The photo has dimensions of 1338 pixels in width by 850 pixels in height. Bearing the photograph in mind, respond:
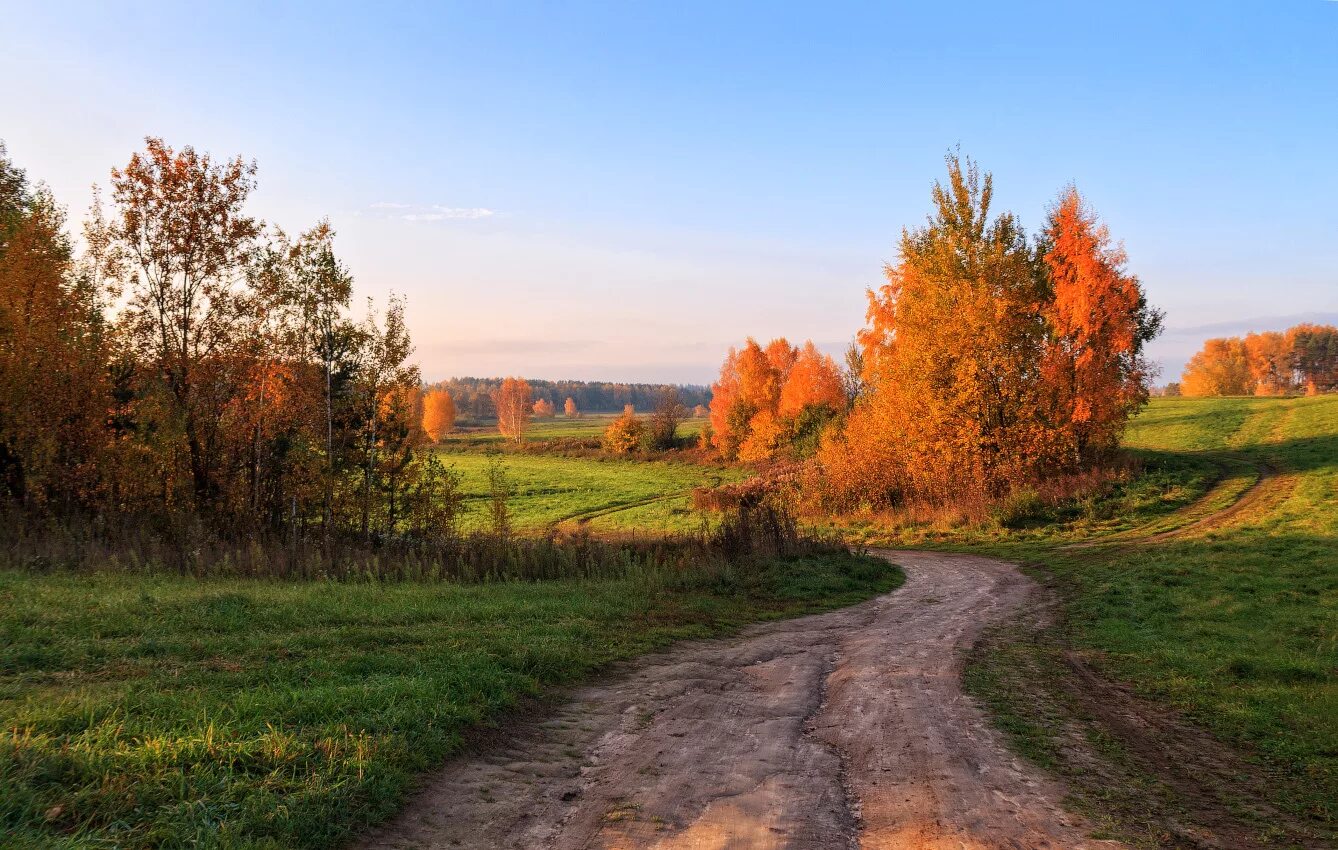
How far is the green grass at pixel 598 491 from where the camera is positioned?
Result: 121 ft

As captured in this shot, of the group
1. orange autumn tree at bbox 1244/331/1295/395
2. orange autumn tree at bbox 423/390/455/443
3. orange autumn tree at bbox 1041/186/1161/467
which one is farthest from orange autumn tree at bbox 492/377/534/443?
orange autumn tree at bbox 1244/331/1295/395

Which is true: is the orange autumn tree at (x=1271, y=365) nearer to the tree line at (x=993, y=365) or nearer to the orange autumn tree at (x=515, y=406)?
the tree line at (x=993, y=365)

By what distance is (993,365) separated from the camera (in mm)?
28031

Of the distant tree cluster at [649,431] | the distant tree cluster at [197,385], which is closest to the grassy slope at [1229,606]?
the distant tree cluster at [197,385]

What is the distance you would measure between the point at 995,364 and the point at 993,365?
0.08 metres

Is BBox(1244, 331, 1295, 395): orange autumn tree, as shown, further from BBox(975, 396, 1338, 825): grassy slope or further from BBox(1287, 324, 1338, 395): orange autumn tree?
BBox(975, 396, 1338, 825): grassy slope

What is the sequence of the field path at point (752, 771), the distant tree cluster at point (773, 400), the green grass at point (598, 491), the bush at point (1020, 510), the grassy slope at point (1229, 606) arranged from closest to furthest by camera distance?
the field path at point (752, 771)
the grassy slope at point (1229, 606)
the bush at point (1020, 510)
the green grass at point (598, 491)
the distant tree cluster at point (773, 400)

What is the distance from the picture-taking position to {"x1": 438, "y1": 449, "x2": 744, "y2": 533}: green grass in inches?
1451

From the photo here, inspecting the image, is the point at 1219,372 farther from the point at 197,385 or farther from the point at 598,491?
the point at 197,385

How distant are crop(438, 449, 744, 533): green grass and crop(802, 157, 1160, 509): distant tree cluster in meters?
10.2

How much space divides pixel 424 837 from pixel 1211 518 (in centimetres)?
2787

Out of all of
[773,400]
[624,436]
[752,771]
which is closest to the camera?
[752,771]

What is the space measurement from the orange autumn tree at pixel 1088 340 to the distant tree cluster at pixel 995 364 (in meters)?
0.04

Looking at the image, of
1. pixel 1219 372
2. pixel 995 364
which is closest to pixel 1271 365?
pixel 1219 372
